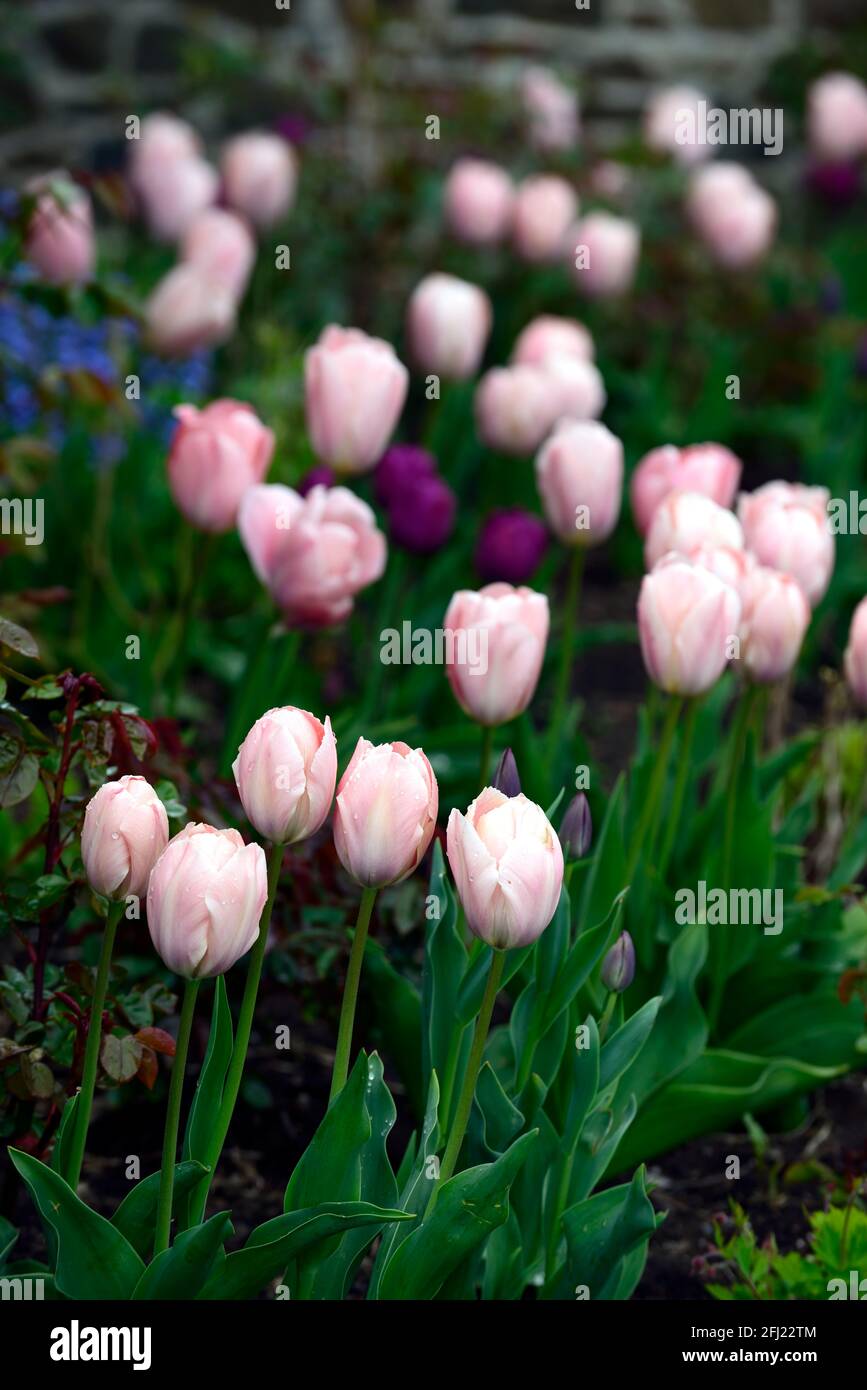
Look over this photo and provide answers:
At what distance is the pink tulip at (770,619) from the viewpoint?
1.92 meters

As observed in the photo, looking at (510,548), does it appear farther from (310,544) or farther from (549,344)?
(549,344)

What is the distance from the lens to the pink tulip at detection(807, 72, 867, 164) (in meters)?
5.26

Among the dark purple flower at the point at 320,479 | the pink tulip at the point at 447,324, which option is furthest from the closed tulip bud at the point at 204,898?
the pink tulip at the point at 447,324

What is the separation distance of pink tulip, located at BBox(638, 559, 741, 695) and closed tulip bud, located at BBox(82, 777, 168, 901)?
0.63 meters

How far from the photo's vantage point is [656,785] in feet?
6.31

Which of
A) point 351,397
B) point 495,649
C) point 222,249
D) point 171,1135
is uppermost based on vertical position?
point 222,249

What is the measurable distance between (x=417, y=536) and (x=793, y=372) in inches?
96.5

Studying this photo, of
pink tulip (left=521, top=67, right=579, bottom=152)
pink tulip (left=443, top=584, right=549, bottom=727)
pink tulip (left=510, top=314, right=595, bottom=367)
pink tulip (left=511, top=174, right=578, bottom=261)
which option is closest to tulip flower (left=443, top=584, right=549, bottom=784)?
pink tulip (left=443, top=584, right=549, bottom=727)

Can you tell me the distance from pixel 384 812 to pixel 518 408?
1.59 metres

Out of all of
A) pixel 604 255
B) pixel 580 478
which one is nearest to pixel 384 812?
pixel 580 478

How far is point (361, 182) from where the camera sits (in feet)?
15.4

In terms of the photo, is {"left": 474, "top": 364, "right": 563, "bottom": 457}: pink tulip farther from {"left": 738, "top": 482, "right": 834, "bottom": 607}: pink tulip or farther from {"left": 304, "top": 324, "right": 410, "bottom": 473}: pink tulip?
{"left": 738, "top": 482, "right": 834, "bottom": 607}: pink tulip

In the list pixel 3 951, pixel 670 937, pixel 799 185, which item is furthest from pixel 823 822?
pixel 799 185
